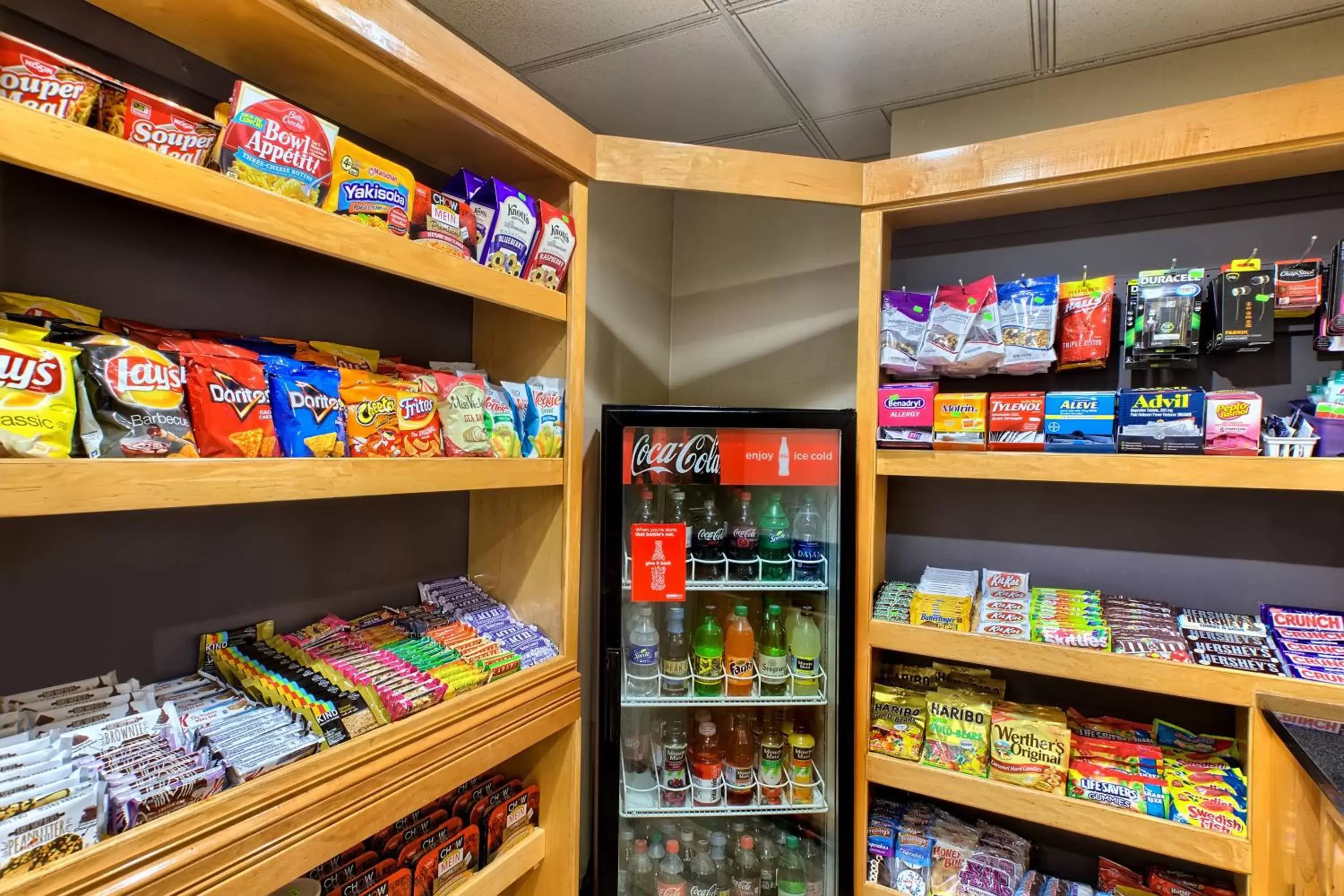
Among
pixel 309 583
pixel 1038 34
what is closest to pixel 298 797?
pixel 309 583

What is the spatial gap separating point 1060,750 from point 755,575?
0.94 m

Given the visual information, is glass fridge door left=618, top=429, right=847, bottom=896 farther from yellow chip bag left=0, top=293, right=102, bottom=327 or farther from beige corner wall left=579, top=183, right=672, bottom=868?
yellow chip bag left=0, top=293, right=102, bottom=327

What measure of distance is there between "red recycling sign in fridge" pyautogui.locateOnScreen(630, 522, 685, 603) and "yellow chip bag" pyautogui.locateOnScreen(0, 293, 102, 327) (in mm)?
1281

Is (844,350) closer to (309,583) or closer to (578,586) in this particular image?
(578,586)

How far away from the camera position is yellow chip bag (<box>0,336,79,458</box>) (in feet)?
2.65

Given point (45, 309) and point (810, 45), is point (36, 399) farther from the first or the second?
point (810, 45)

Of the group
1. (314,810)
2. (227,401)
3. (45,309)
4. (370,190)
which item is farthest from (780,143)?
(314,810)

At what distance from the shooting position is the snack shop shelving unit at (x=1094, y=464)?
1.53 m

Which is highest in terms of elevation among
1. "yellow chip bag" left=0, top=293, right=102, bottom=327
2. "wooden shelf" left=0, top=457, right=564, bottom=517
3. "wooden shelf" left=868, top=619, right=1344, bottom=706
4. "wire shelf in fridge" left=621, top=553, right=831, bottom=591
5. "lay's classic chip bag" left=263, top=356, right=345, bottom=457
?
"yellow chip bag" left=0, top=293, right=102, bottom=327

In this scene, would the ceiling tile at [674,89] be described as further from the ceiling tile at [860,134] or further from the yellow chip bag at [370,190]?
the yellow chip bag at [370,190]

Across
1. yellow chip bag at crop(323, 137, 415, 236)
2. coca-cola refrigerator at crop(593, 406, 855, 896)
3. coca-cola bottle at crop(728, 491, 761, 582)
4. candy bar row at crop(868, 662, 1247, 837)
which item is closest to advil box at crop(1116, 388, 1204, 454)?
coca-cola refrigerator at crop(593, 406, 855, 896)

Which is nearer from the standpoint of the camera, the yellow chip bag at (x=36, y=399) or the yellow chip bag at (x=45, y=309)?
the yellow chip bag at (x=36, y=399)

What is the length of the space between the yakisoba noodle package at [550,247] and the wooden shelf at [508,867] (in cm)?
139

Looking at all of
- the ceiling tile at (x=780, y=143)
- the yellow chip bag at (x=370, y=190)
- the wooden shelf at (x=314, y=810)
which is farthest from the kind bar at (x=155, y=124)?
the ceiling tile at (x=780, y=143)
